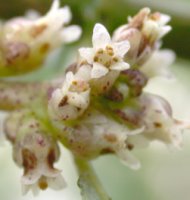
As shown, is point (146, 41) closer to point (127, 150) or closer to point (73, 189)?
point (127, 150)

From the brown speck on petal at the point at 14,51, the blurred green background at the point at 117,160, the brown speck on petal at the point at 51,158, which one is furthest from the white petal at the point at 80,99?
the blurred green background at the point at 117,160

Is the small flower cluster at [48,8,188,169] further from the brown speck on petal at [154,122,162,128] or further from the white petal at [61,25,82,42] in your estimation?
the white petal at [61,25,82,42]

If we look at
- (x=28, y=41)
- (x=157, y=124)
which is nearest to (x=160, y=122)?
(x=157, y=124)

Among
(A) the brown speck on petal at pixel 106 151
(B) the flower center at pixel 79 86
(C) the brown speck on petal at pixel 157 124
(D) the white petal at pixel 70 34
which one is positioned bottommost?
(C) the brown speck on petal at pixel 157 124

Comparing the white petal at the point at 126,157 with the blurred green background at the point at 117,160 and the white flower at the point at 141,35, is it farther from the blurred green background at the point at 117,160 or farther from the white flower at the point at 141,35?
the blurred green background at the point at 117,160

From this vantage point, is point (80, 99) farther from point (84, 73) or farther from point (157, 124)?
point (157, 124)
